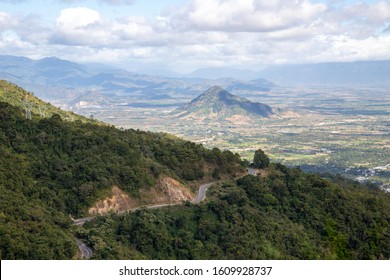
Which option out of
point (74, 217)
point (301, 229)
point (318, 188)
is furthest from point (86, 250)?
point (318, 188)

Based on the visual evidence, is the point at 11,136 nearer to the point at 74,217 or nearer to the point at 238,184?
the point at 74,217

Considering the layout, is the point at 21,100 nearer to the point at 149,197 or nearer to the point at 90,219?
the point at 149,197

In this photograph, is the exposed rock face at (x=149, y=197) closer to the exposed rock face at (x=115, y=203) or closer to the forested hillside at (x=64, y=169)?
the exposed rock face at (x=115, y=203)

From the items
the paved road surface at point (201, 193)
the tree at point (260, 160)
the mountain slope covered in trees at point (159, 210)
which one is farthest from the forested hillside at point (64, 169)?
the tree at point (260, 160)

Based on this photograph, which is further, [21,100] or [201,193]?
Result: [21,100]

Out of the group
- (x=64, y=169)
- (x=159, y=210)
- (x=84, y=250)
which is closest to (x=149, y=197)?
(x=159, y=210)

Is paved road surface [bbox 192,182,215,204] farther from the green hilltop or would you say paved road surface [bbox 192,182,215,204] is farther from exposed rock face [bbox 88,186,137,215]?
the green hilltop

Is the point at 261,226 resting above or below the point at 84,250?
below
